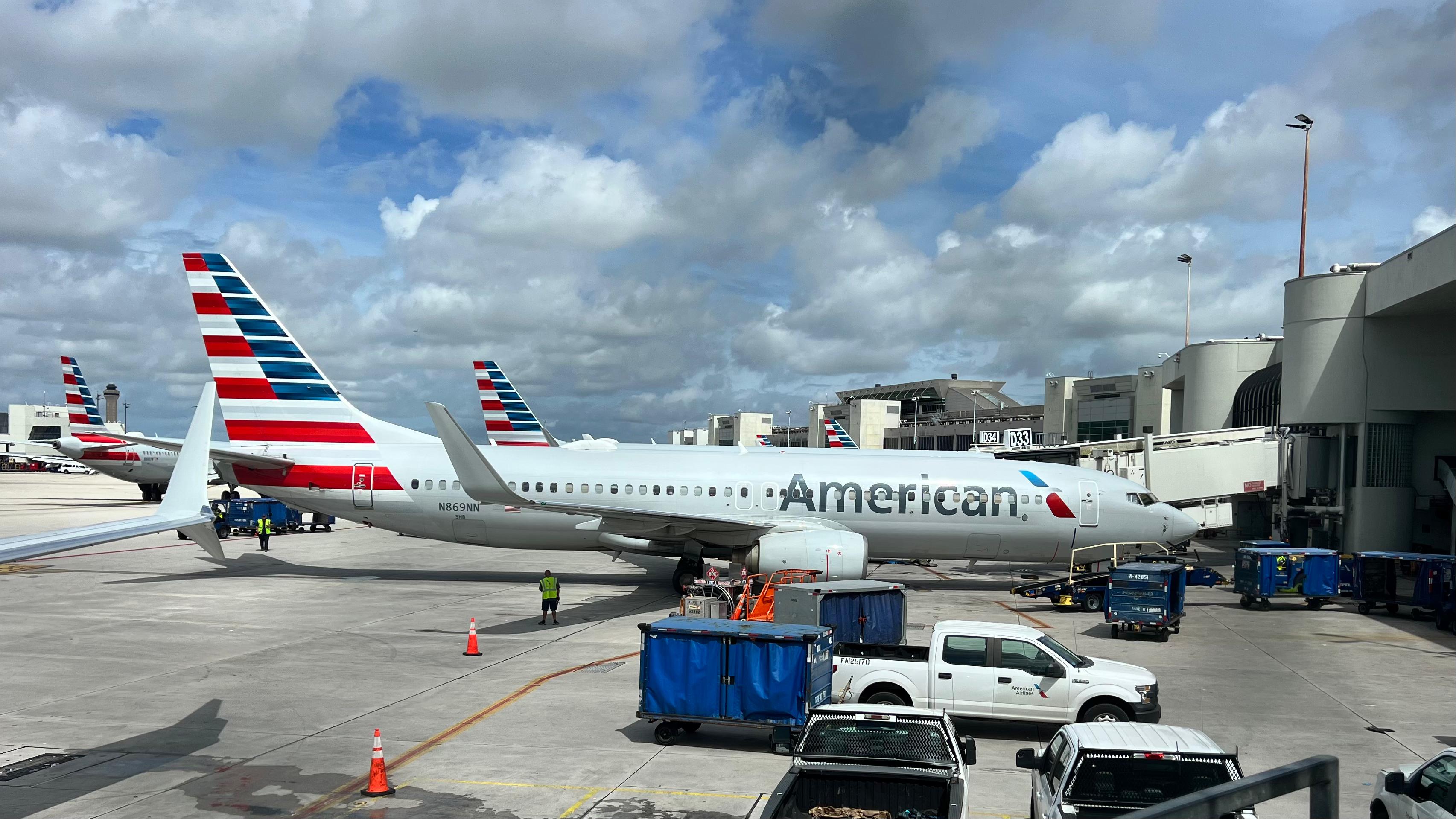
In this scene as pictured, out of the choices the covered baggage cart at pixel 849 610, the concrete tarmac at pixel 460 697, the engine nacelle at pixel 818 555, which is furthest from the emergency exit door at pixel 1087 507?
the covered baggage cart at pixel 849 610

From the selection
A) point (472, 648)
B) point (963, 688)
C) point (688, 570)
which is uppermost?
point (963, 688)

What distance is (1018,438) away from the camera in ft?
246

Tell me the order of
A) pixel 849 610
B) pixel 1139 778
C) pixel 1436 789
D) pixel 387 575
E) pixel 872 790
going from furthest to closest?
pixel 387 575
pixel 849 610
pixel 1436 789
pixel 1139 778
pixel 872 790

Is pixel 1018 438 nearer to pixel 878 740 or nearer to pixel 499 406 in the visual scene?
pixel 499 406

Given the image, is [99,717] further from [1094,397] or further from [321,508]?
[1094,397]

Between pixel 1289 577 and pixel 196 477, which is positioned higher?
pixel 196 477

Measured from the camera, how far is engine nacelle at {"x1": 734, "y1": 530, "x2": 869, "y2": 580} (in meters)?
26.4

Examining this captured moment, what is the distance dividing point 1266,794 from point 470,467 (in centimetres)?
2431

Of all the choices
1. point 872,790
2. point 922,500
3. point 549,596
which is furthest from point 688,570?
point 872,790

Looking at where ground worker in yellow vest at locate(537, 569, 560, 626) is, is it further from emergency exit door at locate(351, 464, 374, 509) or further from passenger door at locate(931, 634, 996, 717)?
passenger door at locate(931, 634, 996, 717)

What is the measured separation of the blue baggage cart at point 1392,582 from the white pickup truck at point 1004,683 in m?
17.9

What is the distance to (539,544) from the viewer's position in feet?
102

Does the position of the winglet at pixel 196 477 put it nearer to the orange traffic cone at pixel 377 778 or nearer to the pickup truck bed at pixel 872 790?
the orange traffic cone at pixel 377 778

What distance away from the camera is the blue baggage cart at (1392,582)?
27.0 metres
